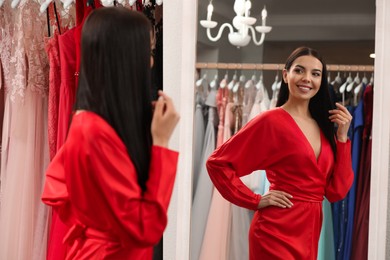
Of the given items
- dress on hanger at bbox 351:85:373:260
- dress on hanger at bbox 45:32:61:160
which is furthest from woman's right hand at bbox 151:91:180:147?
dress on hanger at bbox 45:32:61:160

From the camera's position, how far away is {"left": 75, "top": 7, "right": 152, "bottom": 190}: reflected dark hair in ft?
4.77

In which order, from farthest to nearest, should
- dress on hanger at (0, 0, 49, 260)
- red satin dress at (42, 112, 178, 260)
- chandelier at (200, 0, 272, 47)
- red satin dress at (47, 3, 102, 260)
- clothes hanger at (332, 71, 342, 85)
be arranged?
→ 1. dress on hanger at (0, 0, 49, 260)
2. red satin dress at (47, 3, 102, 260)
3. chandelier at (200, 0, 272, 47)
4. clothes hanger at (332, 71, 342, 85)
5. red satin dress at (42, 112, 178, 260)

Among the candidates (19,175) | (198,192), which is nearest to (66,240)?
(198,192)

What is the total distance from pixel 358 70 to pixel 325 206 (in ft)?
1.63

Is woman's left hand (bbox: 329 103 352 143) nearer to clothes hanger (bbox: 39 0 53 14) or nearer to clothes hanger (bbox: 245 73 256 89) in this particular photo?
clothes hanger (bbox: 245 73 256 89)

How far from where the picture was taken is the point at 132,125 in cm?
148

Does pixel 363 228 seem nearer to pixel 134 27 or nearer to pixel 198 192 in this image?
pixel 198 192

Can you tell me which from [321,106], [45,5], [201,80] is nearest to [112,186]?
[321,106]

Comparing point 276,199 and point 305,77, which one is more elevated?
point 305,77

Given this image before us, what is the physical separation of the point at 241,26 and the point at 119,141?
1.20m

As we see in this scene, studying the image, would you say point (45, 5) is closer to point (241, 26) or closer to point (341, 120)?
point (241, 26)

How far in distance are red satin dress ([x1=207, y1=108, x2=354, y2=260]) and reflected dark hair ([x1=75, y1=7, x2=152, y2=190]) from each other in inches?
29.3

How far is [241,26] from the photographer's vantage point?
8.28ft

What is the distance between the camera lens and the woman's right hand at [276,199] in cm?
213
